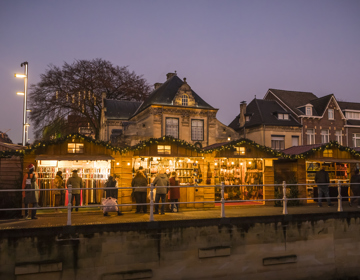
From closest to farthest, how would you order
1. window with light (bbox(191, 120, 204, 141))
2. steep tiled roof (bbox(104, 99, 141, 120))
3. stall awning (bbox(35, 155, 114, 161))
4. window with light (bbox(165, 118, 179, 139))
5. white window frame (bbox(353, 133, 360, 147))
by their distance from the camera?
stall awning (bbox(35, 155, 114, 161)) → window with light (bbox(165, 118, 179, 139)) → window with light (bbox(191, 120, 204, 141)) → steep tiled roof (bbox(104, 99, 141, 120)) → white window frame (bbox(353, 133, 360, 147))

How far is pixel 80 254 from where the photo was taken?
8797 millimetres

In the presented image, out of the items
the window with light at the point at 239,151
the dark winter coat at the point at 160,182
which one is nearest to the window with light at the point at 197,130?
the window with light at the point at 239,151

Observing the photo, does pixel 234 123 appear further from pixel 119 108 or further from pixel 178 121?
pixel 119 108

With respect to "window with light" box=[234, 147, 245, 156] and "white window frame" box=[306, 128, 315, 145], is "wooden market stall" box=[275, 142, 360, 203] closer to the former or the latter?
"window with light" box=[234, 147, 245, 156]

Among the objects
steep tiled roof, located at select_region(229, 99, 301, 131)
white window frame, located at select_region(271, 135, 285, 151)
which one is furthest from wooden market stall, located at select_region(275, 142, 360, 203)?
steep tiled roof, located at select_region(229, 99, 301, 131)

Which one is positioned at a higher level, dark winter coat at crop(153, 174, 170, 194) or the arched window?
the arched window

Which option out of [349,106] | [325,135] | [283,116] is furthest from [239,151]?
[349,106]

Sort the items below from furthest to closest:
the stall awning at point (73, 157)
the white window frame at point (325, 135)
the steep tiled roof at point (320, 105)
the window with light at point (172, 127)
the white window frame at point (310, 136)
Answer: the steep tiled roof at point (320, 105) < the white window frame at point (325, 135) < the white window frame at point (310, 136) < the window with light at point (172, 127) < the stall awning at point (73, 157)

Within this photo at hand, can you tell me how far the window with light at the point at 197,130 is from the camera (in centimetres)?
3011

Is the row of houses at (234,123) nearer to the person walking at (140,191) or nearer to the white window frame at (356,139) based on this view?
the white window frame at (356,139)

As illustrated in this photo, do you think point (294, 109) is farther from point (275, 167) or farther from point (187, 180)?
point (187, 180)

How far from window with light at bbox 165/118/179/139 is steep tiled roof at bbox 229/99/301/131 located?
1001cm

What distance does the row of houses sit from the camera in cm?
2964

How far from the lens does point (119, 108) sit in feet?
126
